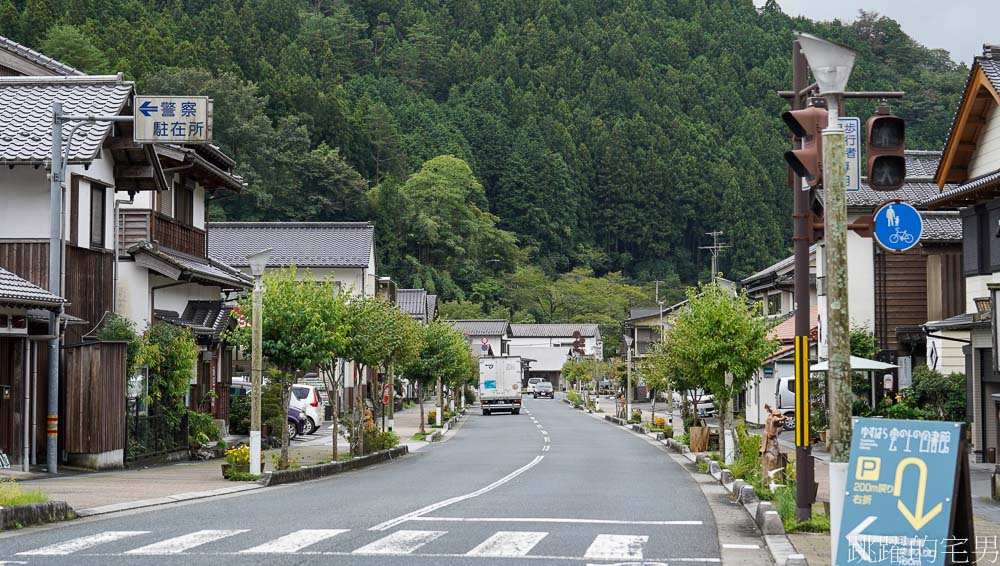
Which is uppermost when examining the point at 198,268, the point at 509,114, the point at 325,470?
the point at 509,114

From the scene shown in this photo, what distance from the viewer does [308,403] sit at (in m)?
37.8

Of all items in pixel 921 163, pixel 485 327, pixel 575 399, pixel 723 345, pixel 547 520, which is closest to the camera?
pixel 547 520

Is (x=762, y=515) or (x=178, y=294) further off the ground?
(x=178, y=294)

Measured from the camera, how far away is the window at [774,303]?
162ft

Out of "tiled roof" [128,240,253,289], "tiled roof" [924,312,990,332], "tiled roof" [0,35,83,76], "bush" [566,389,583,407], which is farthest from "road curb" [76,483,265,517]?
"bush" [566,389,583,407]

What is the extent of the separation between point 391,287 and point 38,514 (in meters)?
52.7

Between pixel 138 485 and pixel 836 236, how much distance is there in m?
13.6

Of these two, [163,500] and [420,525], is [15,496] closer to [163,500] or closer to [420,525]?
[163,500]

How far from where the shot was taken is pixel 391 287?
217ft

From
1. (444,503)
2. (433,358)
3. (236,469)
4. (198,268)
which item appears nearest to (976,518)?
(444,503)

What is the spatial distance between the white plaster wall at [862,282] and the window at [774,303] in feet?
46.0

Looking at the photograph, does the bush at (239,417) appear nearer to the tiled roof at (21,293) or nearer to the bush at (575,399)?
the tiled roof at (21,293)

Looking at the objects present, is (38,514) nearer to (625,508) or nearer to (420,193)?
(625,508)

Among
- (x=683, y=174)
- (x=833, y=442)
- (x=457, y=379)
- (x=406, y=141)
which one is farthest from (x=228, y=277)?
(x=683, y=174)
